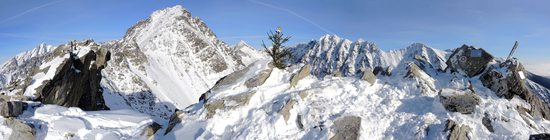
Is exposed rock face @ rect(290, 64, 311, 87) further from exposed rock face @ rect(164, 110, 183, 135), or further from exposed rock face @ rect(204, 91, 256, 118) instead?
exposed rock face @ rect(164, 110, 183, 135)

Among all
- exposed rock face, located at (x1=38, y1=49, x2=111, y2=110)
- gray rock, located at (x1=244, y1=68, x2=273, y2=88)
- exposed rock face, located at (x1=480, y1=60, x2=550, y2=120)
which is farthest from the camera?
exposed rock face, located at (x1=38, y1=49, x2=111, y2=110)

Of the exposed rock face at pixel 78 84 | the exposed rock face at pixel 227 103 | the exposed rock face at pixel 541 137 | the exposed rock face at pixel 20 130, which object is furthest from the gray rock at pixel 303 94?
the exposed rock face at pixel 78 84

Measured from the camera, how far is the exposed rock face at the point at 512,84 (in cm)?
2809

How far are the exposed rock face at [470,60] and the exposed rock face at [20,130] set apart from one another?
A: 87.9 ft

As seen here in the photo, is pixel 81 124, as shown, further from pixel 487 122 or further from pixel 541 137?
pixel 541 137

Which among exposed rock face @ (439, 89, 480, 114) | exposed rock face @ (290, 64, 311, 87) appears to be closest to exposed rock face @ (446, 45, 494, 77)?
exposed rock face @ (439, 89, 480, 114)

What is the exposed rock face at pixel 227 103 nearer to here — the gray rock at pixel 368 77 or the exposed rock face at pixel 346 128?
the exposed rock face at pixel 346 128

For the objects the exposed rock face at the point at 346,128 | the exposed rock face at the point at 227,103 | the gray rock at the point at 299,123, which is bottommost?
the exposed rock face at the point at 346,128

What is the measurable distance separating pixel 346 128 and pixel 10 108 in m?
16.9

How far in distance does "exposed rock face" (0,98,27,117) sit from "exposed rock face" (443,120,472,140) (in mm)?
21156

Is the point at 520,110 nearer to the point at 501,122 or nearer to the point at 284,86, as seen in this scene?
the point at 501,122

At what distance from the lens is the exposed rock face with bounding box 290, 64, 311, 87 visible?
2915 centimetres

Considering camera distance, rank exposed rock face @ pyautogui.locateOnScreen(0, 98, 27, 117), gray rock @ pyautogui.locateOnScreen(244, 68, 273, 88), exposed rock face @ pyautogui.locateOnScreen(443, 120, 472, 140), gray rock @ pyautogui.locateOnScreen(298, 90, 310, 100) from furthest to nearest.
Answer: gray rock @ pyautogui.locateOnScreen(244, 68, 273, 88)
gray rock @ pyautogui.locateOnScreen(298, 90, 310, 100)
exposed rock face @ pyautogui.locateOnScreen(0, 98, 27, 117)
exposed rock face @ pyautogui.locateOnScreen(443, 120, 472, 140)

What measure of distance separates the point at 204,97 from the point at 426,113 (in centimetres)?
1263
